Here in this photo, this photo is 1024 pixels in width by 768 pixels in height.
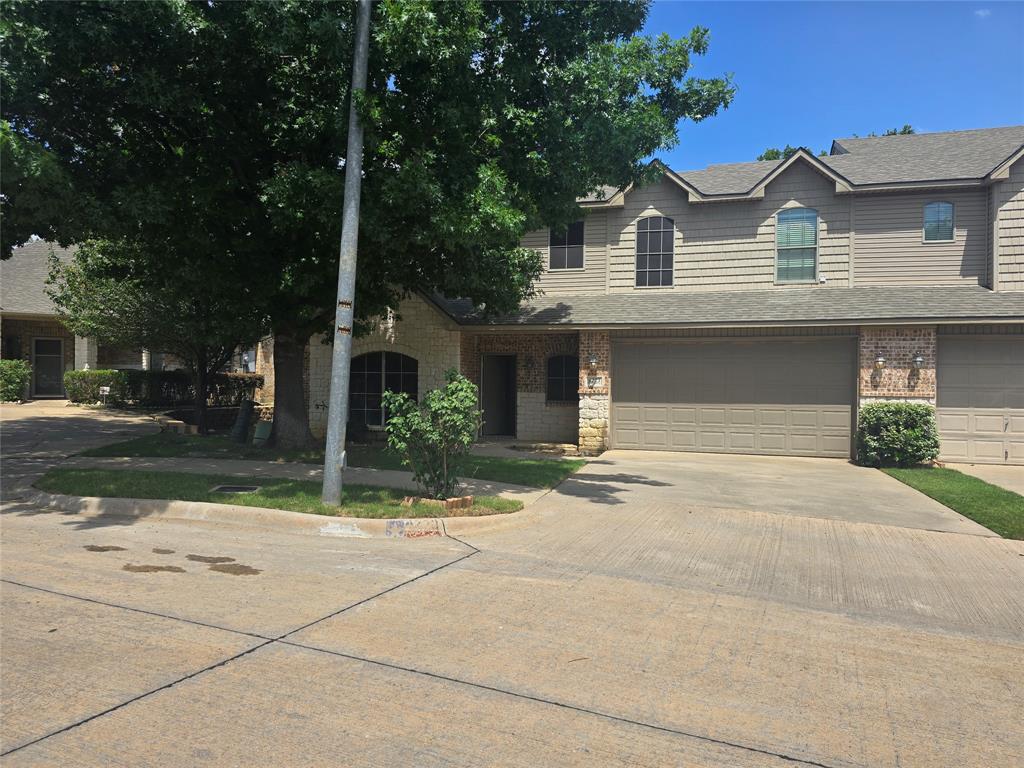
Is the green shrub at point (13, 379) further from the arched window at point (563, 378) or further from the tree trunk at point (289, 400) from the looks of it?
the arched window at point (563, 378)

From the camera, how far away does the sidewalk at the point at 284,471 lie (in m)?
10.6

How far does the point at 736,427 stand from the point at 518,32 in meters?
9.71

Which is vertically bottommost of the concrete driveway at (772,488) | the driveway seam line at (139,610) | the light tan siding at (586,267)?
the driveway seam line at (139,610)

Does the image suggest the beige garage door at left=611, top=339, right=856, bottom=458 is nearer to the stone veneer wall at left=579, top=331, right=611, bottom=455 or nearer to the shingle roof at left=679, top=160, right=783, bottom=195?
the stone veneer wall at left=579, top=331, right=611, bottom=455

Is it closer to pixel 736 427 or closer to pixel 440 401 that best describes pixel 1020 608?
pixel 440 401

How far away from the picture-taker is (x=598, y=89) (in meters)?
10.3

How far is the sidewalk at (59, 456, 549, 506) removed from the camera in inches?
419

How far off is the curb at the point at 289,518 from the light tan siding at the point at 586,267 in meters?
9.51

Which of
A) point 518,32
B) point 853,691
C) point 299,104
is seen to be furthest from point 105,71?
point 853,691

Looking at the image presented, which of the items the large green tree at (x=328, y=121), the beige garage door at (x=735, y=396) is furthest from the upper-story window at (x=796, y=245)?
the large green tree at (x=328, y=121)

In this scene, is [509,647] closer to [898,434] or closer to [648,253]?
[898,434]

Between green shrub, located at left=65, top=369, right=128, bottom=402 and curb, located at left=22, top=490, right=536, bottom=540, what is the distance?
46.3ft

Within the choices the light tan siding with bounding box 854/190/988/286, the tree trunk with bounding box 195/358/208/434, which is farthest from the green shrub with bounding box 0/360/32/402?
the light tan siding with bounding box 854/190/988/286

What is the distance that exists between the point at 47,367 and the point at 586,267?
798 inches
